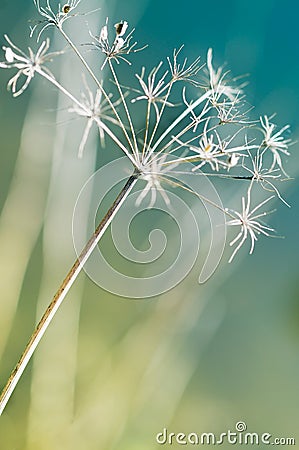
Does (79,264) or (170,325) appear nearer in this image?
(79,264)

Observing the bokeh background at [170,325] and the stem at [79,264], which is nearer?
the stem at [79,264]

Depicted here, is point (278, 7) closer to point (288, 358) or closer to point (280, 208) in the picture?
point (280, 208)

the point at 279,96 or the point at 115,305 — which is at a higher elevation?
the point at 279,96

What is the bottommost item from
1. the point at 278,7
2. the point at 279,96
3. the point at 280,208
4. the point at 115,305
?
the point at 115,305

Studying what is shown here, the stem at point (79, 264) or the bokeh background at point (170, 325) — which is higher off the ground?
the bokeh background at point (170, 325)

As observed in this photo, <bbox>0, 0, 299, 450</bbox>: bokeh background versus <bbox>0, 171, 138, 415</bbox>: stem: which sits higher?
<bbox>0, 0, 299, 450</bbox>: bokeh background

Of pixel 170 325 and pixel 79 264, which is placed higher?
pixel 170 325

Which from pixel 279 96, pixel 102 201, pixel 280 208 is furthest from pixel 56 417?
pixel 279 96
